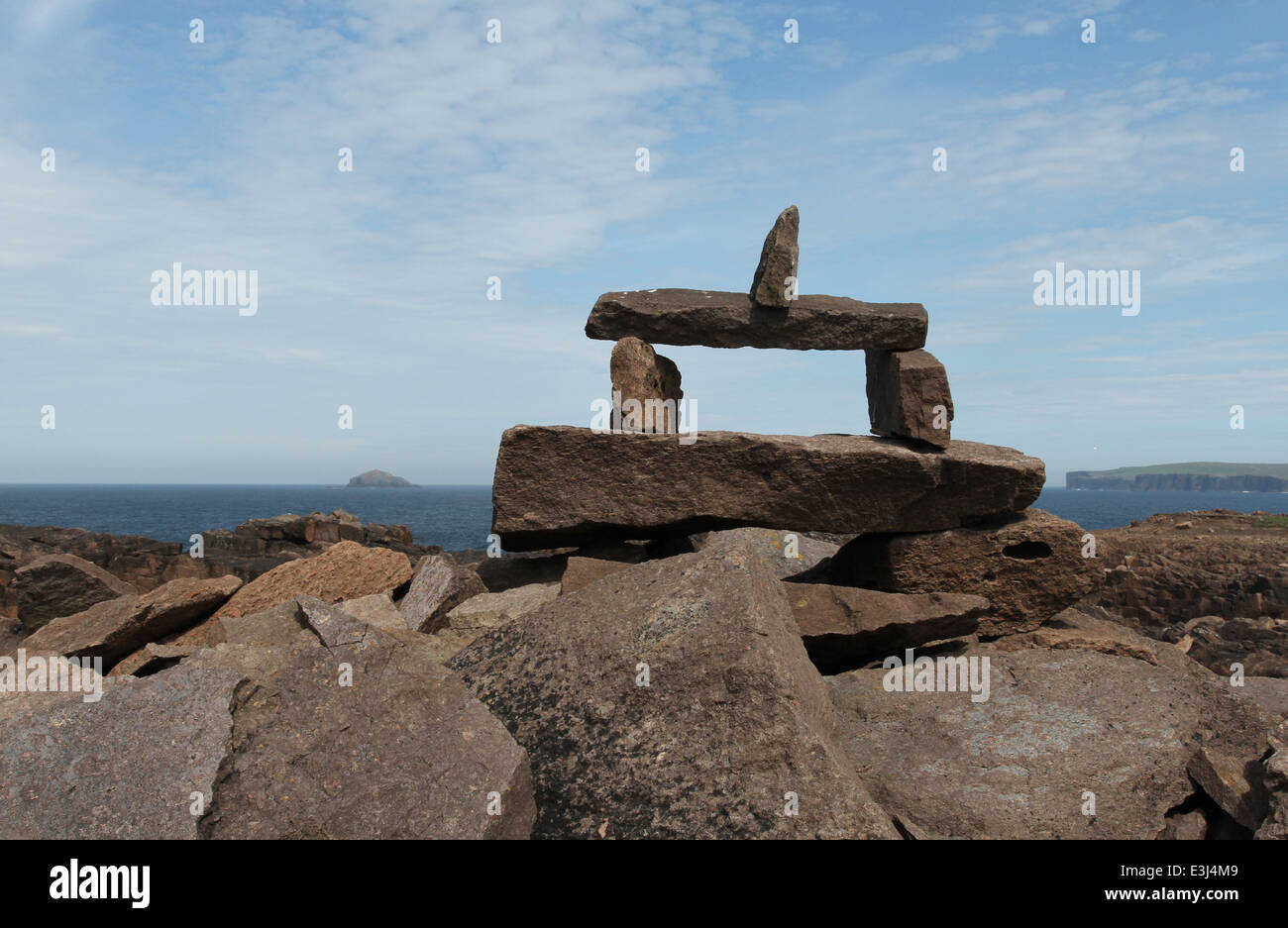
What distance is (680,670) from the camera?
4852mm

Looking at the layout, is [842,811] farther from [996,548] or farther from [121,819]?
[996,548]

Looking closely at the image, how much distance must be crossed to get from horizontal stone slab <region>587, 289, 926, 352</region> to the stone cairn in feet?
0.04

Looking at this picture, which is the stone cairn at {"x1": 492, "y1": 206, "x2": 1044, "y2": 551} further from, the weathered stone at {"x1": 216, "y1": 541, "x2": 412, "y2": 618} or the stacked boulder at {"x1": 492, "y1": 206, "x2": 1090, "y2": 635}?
the weathered stone at {"x1": 216, "y1": 541, "x2": 412, "y2": 618}

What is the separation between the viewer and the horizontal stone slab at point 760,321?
804 cm

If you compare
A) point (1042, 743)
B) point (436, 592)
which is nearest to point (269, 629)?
point (436, 592)

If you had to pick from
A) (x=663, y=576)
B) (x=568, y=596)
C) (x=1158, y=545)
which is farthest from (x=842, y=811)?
(x=1158, y=545)

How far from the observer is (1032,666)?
658 centimetres

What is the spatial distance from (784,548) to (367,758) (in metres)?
6.59

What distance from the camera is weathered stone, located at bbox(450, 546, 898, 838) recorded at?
416cm

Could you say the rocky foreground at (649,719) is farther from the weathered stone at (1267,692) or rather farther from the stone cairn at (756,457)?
the stone cairn at (756,457)

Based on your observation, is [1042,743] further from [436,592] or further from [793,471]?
[436,592]

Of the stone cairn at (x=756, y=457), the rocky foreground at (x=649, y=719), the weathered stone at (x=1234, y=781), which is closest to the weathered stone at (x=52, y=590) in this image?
the rocky foreground at (x=649, y=719)

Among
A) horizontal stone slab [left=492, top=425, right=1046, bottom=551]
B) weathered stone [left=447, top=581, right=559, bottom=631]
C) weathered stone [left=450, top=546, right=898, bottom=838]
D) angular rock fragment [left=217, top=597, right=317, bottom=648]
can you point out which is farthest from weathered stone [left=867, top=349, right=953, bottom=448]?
angular rock fragment [left=217, top=597, right=317, bottom=648]
